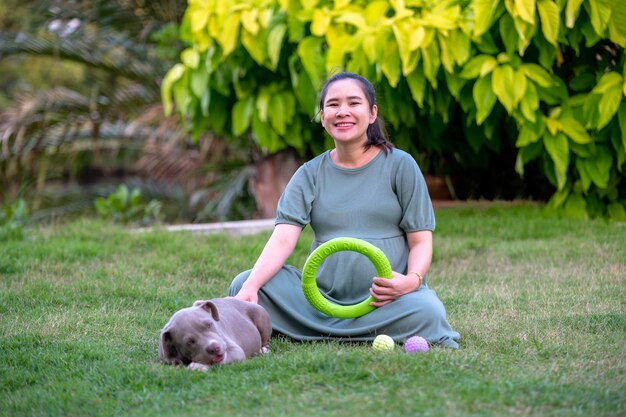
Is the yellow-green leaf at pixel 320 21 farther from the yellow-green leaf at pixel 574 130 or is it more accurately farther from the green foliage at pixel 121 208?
the green foliage at pixel 121 208

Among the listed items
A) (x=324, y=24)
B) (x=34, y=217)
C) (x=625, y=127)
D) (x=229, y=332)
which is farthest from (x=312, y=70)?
(x=34, y=217)

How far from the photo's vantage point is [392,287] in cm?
411

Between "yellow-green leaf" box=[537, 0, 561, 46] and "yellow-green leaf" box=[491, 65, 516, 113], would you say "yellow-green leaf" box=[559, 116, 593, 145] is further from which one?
"yellow-green leaf" box=[537, 0, 561, 46]

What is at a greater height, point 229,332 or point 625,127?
point 625,127

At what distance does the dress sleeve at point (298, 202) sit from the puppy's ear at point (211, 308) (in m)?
0.77

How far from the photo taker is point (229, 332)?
12.7 ft

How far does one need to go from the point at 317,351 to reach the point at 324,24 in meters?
3.57

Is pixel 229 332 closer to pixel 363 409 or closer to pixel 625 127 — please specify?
pixel 363 409

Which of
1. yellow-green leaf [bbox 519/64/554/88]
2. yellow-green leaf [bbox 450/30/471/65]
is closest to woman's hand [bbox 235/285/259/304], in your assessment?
yellow-green leaf [bbox 450/30/471/65]

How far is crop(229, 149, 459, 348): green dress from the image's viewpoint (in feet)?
14.2

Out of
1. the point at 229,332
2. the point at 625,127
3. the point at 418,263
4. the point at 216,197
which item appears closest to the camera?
the point at 229,332

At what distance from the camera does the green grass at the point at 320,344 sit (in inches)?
128

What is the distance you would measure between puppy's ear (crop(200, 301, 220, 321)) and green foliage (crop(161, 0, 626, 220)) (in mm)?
3151

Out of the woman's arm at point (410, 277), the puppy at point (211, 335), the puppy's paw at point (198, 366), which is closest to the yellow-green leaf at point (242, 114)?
the woman's arm at point (410, 277)
